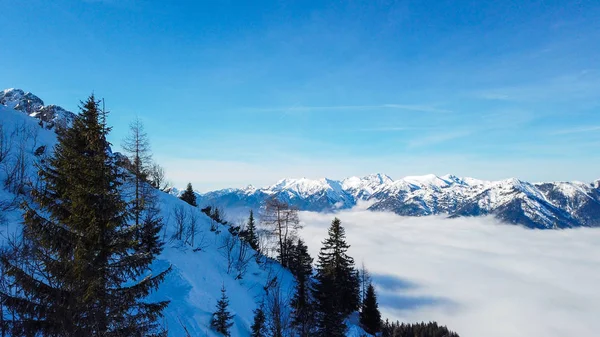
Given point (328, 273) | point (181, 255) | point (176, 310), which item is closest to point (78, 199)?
point (176, 310)

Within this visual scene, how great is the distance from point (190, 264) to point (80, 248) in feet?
68.9

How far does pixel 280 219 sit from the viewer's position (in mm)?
38188

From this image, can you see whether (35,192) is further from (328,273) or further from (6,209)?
(328,273)

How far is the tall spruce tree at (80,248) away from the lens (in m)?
7.67

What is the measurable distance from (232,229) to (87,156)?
1451 inches

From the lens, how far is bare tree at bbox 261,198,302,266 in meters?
37.8

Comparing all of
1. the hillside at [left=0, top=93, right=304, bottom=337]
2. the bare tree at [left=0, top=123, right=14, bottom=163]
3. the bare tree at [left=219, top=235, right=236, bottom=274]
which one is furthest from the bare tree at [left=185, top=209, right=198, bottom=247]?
the bare tree at [left=0, top=123, right=14, bottom=163]

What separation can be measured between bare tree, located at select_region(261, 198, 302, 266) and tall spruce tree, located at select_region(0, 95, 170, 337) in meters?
27.9

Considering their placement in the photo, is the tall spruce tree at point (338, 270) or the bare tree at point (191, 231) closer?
the bare tree at point (191, 231)

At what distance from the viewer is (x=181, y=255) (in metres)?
28.2

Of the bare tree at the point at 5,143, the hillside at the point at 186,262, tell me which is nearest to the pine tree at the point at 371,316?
the hillside at the point at 186,262

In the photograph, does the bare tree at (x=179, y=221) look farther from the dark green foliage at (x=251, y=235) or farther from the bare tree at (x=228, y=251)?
the dark green foliage at (x=251, y=235)

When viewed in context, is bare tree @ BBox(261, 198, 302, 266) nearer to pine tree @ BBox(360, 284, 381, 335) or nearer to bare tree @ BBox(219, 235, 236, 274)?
bare tree @ BBox(219, 235, 236, 274)

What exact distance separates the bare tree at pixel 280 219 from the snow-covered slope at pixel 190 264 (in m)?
4.27
